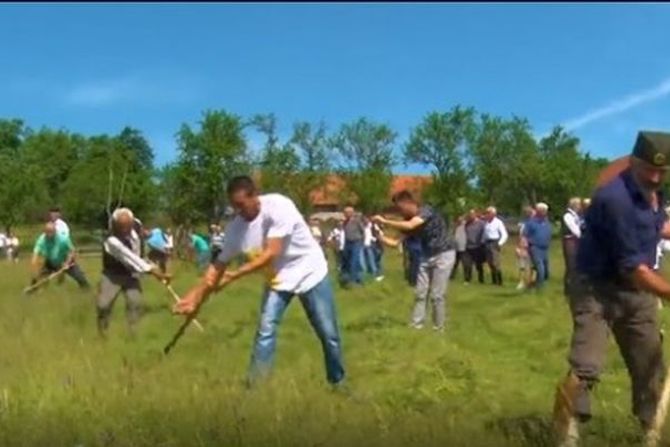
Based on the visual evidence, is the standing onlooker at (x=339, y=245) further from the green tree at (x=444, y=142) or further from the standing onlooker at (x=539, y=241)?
the green tree at (x=444, y=142)

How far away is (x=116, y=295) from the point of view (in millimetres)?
13047

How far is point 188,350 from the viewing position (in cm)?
1091

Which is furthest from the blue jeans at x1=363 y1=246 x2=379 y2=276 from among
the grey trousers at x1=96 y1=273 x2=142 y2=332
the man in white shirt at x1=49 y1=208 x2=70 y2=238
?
the grey trousers at x1=96 y1=273 x2=142 y2=332

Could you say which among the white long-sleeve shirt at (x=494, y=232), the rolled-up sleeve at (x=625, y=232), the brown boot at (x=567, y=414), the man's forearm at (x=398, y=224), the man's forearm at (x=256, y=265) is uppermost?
the rolled-up sleeve at (x=625, y=232)

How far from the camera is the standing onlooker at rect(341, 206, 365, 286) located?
21.9m

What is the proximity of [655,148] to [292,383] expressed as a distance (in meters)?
3.23

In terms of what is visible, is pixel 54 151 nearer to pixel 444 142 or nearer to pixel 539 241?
pixel 444 142

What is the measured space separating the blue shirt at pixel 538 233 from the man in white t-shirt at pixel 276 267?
11.9 metres

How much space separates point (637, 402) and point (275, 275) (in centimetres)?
307

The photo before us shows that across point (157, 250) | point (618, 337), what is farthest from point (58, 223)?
point (618, 337)

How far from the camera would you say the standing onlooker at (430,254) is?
12.9 metres

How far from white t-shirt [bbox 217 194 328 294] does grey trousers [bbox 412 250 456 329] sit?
165 inches

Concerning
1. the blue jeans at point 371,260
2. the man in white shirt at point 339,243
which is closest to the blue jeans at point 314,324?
the man in white shirt at point 339,243

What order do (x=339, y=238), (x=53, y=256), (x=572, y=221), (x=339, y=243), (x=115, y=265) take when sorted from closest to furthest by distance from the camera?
(x=115, y=265)
(x=572, y=221)
(x=53, y=256)
(x=339, y=243)
(x=339, y=238)
